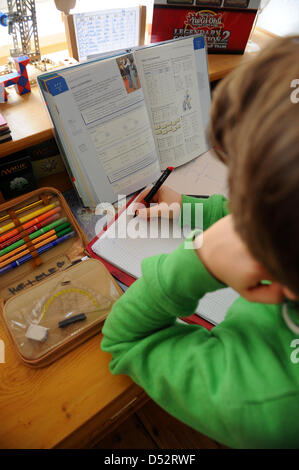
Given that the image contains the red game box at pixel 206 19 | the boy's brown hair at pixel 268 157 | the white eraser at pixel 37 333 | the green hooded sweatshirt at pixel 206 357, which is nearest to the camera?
the boy's brown hair at pixel 268 157

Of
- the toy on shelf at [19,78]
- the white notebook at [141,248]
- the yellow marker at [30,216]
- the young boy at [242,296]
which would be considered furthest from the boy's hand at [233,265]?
the toy on shelf at [19,78]

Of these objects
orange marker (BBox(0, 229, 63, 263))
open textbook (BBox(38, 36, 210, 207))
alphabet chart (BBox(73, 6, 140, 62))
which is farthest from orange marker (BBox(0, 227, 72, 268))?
alphabet chart (BBox(73, 6, 140, 62))

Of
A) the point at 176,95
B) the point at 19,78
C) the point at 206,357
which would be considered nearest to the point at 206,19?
the point at 176,95

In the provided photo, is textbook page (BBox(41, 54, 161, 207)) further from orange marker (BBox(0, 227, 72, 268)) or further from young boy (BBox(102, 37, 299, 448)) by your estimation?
young boy (BBox(102, 37, 299, 448))

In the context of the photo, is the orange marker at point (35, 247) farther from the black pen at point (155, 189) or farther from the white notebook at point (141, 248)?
the black pen at point (155, 189)

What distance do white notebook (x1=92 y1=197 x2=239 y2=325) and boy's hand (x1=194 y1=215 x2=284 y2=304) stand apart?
171mm

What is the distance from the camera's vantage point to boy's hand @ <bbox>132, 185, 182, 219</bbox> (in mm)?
674

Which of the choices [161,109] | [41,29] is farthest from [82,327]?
[41,29]

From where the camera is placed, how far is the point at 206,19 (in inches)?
34.3

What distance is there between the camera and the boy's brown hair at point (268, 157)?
205mm

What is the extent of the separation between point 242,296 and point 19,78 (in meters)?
0.73

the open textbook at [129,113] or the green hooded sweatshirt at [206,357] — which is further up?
the open textbook at [129,113]

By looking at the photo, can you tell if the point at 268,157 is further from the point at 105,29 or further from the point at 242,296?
the point at 105,29

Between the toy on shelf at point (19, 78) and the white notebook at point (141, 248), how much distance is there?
→ 0.42m
